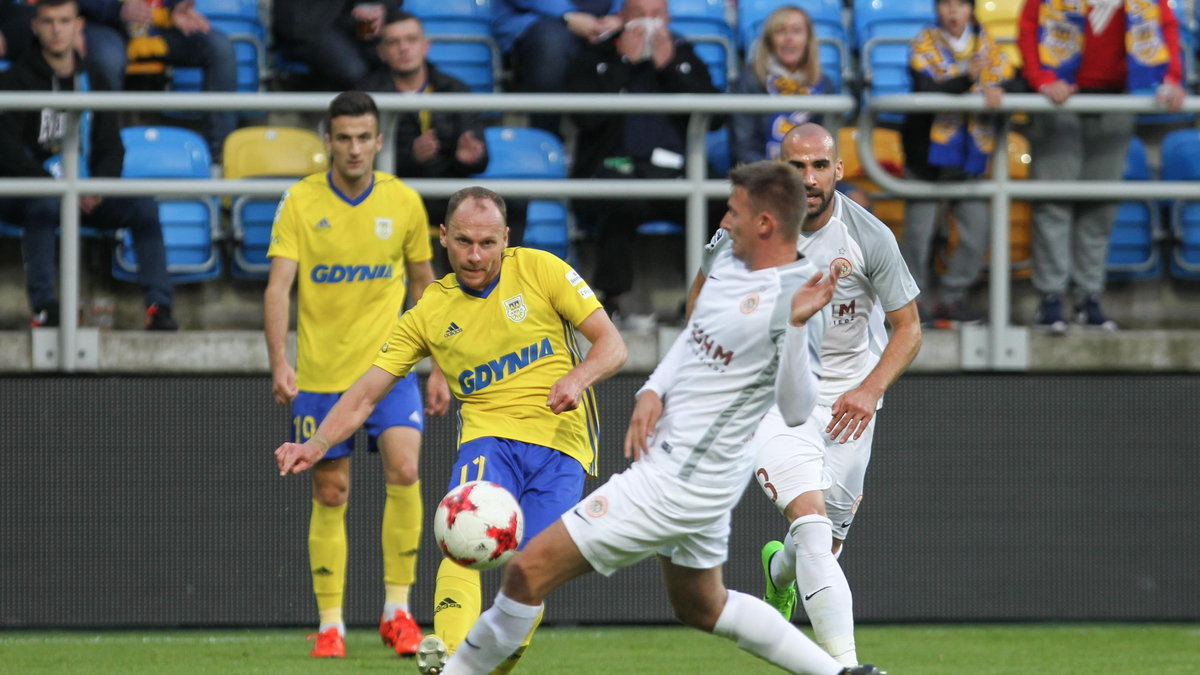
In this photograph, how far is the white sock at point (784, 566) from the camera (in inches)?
257

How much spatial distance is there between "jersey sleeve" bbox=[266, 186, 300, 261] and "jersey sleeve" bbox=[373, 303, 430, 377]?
166 centimetres

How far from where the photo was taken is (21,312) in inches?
351

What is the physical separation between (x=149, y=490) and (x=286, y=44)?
276cm

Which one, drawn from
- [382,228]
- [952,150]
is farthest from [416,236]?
[952,150]

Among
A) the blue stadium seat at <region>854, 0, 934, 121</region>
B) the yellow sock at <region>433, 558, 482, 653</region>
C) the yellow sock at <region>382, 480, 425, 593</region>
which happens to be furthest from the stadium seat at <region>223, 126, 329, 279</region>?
the yellow sock at <region>433, 558, 482, 653</region>

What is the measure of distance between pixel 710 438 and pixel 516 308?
4.48 ft

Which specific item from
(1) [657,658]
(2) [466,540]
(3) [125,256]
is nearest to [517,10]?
(3) [125,256]

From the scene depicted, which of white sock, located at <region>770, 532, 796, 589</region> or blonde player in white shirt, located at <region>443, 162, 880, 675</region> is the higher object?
blonde player in white shirt, located at <region>443, 162, 880, 675</region>

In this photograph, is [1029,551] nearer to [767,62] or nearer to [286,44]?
[767,62]

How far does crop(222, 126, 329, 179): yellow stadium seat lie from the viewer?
8836mm

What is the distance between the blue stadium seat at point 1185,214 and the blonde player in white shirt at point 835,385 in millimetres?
3640

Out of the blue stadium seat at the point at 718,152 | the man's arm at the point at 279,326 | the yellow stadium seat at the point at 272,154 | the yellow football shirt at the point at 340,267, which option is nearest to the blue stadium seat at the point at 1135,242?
the blue stadium seat at the point at 718,152

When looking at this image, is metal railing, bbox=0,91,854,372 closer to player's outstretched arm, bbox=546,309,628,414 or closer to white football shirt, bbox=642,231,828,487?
player's outstretched arm, bbox=546,309,628,414

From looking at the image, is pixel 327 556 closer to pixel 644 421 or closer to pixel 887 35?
pixel 644 421
